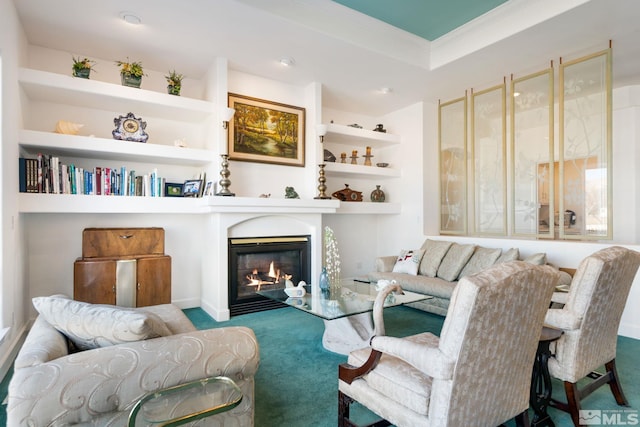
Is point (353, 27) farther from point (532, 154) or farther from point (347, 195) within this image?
point (532, 154)

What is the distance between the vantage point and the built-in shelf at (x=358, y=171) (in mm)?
5031

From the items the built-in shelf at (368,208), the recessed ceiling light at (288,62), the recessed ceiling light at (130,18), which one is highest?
the recessed ceiling light at (130,18)

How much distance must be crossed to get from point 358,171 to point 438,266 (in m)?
1.82

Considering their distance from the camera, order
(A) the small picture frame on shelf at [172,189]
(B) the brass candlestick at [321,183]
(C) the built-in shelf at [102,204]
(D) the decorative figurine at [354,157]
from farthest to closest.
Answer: (D) the decorative figurine at [354,157]
(B) the brass candlestick at [321,183]
(A) the small picture frame on shelf at [172,189]
(C) the built-in shelf at [102,204]

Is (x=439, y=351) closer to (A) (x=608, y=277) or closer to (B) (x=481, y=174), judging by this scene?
(A) (x=608, y=277)

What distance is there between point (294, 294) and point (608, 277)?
6.97 ft

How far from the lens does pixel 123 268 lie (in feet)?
11.9

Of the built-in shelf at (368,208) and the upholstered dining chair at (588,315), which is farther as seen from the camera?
the built-in shelf at (368,208)

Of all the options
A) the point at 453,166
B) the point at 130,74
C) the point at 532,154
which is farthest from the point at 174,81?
the point at 532,154

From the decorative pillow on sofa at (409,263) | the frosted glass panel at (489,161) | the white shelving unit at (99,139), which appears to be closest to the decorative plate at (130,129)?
the white shelving unit at (99,139)

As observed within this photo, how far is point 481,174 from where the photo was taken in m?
4.95

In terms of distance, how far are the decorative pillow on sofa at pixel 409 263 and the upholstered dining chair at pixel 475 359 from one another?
111 inches

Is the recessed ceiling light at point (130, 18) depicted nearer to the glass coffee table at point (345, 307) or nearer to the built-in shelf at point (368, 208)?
the glass coffee table at point (345, 307)

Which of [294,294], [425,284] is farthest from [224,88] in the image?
[425,284]
